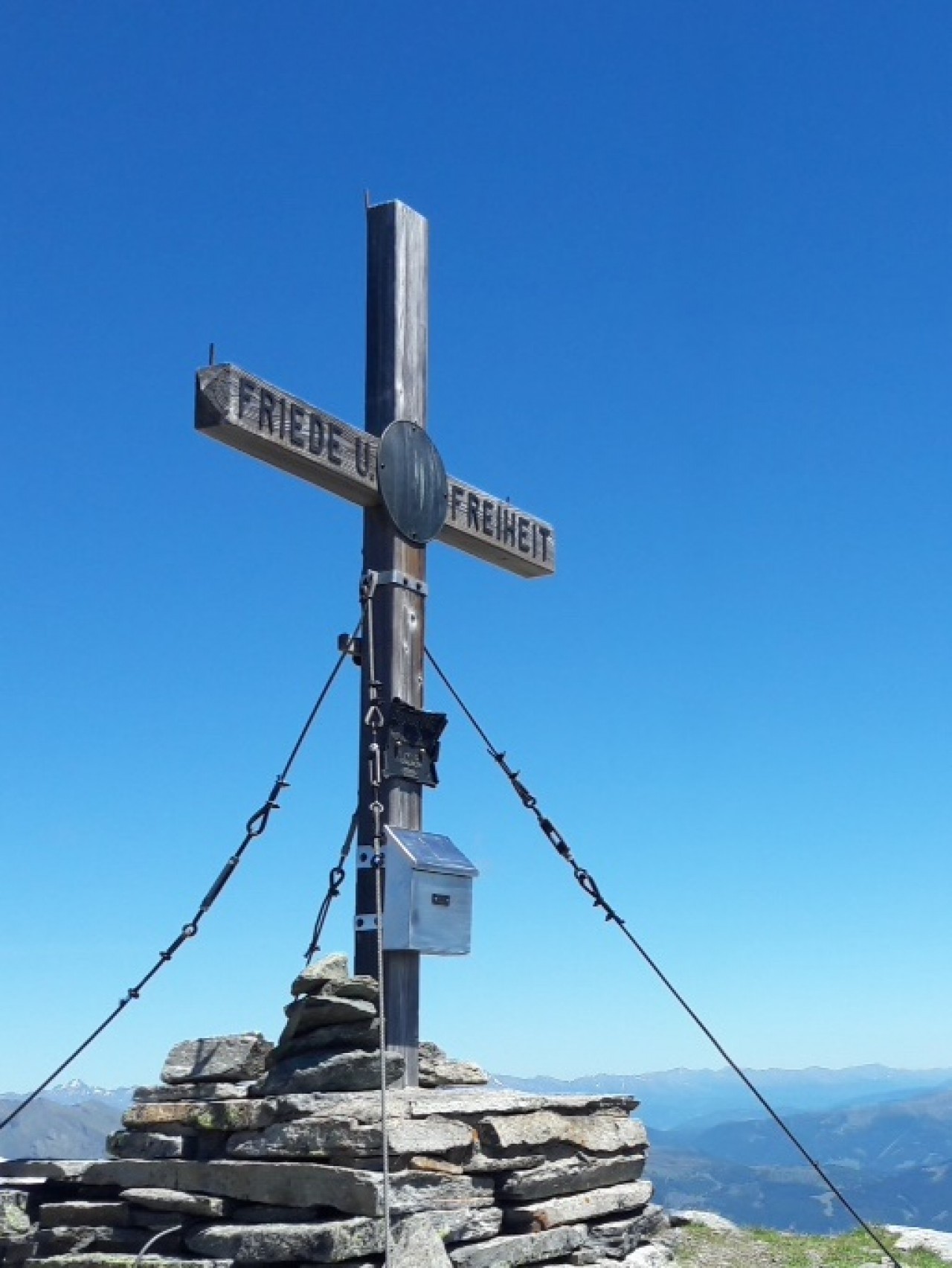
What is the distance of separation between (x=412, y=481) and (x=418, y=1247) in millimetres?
5317

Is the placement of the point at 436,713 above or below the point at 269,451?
below

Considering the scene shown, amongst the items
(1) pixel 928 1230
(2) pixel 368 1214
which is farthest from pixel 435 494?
(1) pixel 928 1230

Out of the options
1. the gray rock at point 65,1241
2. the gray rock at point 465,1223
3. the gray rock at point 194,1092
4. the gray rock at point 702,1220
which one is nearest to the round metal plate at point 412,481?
the gray rock at point 194,1092

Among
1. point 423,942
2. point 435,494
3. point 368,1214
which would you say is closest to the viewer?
point 368,1214

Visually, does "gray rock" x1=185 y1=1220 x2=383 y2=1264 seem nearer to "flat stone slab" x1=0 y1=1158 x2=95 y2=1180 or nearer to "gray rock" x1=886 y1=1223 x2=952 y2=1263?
"flat stone slab" x1=0 y1=1158 x2=95 y2=1180

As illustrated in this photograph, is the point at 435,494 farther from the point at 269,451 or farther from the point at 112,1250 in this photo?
the point at 112,1250

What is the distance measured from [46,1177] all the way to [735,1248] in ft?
19.3

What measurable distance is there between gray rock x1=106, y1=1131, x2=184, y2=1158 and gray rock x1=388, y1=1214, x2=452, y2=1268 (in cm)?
161

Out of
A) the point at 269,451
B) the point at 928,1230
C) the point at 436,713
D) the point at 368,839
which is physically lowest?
the point at 928,1230

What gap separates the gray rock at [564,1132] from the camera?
29.4ft

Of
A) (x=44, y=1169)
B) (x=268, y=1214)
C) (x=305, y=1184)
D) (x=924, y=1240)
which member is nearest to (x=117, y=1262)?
(x=268, y=1214)

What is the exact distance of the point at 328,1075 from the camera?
8.70 m

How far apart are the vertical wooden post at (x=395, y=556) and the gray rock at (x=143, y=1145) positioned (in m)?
1.51

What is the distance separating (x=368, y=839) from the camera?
992 cm
